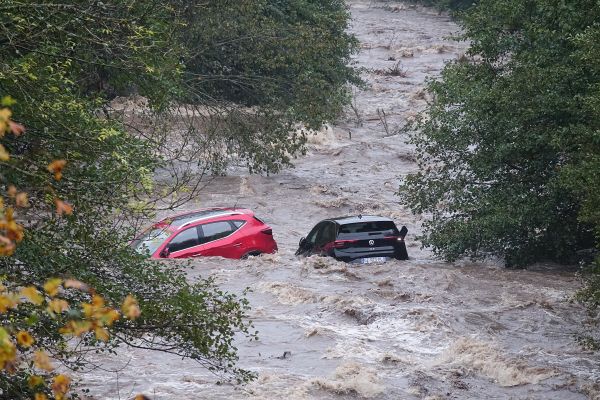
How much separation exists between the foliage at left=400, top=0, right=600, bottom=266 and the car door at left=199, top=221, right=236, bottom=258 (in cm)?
404

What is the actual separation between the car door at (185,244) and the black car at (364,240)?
2677mm

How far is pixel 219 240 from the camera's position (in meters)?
19.6

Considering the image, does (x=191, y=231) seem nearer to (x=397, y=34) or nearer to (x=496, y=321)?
(x=496, y=321)

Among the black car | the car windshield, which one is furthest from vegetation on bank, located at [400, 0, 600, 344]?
the car windshield

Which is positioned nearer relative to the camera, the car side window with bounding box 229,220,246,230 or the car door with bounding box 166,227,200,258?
the car door with bounding box 166,227,200,258

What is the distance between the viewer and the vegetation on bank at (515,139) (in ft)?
59.8

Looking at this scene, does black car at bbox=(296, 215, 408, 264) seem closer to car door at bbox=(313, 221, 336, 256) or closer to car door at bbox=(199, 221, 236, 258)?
car door at bbox=(313, 221, 336, 256)

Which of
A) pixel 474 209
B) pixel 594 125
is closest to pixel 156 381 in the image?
pixel 594 125

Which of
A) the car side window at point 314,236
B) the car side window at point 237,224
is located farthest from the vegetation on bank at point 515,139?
the car side window at point 237,224

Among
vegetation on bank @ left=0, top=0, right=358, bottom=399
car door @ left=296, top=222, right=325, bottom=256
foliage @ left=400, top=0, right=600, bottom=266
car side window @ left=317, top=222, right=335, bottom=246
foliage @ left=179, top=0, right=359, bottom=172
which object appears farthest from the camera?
foliage @ left=179, top=0, right=359, bottom=172

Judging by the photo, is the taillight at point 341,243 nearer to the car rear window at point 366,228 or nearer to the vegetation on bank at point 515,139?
the car rear window at point 366,228

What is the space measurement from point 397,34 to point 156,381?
47.2 metres

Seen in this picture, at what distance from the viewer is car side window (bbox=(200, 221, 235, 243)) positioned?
63.6 feet

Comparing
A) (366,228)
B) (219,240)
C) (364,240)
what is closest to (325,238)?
(364,240)
